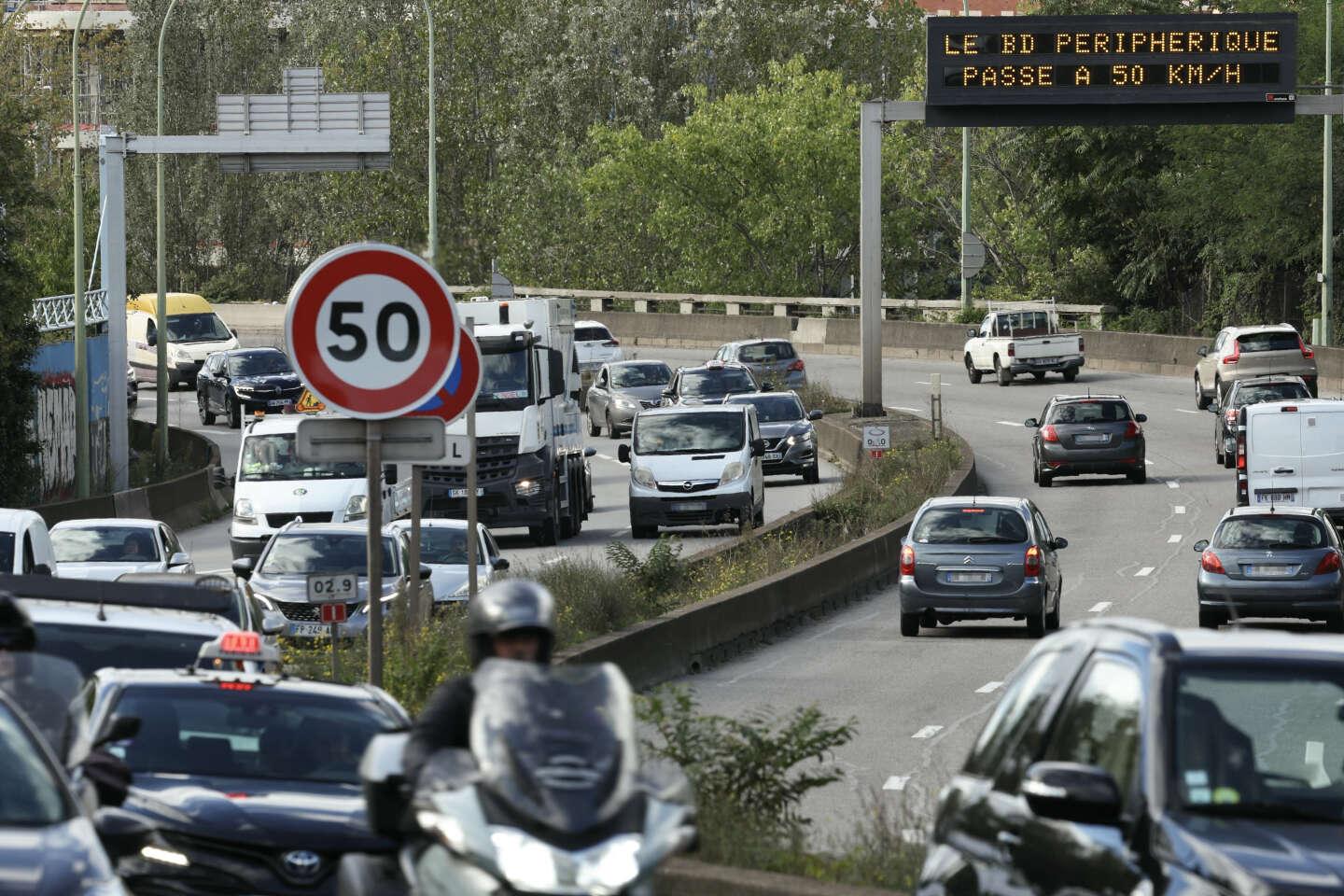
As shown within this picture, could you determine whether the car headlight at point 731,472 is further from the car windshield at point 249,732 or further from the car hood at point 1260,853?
the car hood at point 1260,853

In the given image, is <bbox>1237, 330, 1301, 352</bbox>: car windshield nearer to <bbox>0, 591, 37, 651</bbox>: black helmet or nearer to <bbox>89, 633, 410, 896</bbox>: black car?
<bbox>89, 633, 410, 896</bbox>: black car

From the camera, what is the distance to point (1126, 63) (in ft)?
139

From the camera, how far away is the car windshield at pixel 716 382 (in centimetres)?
4625

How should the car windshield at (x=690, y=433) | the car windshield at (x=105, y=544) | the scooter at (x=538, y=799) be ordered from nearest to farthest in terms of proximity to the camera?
1. the scooter at (x=538, y=799)
2. the car windshield at (x=105, y=544)
3. the car windshield at (x=690, y=433)

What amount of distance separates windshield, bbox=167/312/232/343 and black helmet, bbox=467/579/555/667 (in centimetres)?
5958

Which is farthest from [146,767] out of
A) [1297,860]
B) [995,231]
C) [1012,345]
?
[995,231]

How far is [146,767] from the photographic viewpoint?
952cm

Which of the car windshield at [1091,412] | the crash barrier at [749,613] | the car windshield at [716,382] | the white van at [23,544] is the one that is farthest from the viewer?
the car windshield at [716,382]

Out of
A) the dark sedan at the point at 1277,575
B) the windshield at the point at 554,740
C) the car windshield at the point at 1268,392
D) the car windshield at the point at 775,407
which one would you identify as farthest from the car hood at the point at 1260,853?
the car windshield at the point at 1268,392

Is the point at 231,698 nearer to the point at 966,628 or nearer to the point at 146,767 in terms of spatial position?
the point at 146,767

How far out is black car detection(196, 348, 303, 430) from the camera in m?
54.9

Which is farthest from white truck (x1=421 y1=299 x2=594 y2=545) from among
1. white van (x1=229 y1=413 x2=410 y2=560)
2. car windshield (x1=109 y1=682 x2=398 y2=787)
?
car windshield (x1=109 y1=682 x2=398 y2=787)

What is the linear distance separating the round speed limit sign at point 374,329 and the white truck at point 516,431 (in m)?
22.6

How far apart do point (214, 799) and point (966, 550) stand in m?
16.2
